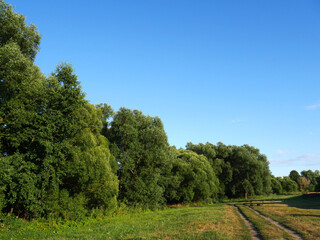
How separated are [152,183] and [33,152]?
25489 millimetres

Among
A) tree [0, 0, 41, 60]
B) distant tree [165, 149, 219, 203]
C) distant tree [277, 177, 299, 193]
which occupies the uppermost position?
tree [0, 0, 41, 60]

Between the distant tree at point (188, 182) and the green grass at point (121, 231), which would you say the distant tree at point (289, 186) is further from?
the green grass at point (121, 231)

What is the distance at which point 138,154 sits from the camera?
4531 centimetres

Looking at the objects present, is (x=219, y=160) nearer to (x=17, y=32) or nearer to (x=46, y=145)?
(x=46, y=145)

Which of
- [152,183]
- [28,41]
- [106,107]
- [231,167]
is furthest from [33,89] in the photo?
[231,167]

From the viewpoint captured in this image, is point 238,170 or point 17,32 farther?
point 238,170

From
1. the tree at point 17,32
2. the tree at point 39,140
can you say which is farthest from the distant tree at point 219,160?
the tree at point 17,32

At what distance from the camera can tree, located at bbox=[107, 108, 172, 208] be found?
42938 millimetres

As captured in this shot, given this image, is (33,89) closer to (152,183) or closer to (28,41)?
(28,41)

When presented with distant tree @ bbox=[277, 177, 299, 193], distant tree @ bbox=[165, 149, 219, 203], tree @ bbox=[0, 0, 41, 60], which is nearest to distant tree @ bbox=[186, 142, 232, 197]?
distant tree @ bbox=[165, 149, 219, 203]

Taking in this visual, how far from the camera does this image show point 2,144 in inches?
986

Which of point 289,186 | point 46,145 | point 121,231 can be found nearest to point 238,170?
point 121,231

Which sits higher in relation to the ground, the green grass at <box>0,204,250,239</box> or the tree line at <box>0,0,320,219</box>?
the tree line at <box>0,0,320,219</box>

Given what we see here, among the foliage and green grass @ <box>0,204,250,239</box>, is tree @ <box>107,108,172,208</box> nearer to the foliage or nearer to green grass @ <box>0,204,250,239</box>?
green grass @ <box>0,204,250,239</box>
